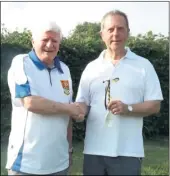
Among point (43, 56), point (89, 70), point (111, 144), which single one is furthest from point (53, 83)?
point (111, 144)

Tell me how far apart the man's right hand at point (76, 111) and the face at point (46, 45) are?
0.36m

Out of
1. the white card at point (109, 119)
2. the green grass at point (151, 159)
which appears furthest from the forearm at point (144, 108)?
the green grass at point (151, 159)

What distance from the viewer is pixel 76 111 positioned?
9.77 ft

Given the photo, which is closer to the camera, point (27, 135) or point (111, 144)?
point (27, 135)

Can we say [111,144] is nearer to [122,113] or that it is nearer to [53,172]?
[122,113]

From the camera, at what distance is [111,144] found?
3088 mm

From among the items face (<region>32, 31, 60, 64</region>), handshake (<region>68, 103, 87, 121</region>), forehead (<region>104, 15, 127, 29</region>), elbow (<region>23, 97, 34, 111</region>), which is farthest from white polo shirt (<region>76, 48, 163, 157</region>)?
elbow (<region>23, 97, 34, 111</region>)

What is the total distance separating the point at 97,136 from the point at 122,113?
0.28 m

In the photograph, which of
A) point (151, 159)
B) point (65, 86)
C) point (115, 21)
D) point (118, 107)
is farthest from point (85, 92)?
point (151, 159)

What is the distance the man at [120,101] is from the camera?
3.08 meters

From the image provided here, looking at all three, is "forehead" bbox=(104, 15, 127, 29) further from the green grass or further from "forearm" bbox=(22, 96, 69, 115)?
the green grass

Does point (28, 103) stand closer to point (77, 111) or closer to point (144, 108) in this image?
point (77, 111)

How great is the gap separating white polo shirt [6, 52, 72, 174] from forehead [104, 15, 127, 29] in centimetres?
57

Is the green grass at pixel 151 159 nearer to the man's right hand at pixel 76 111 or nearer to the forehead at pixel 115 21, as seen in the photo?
the man's right hand at pixel 76 111
